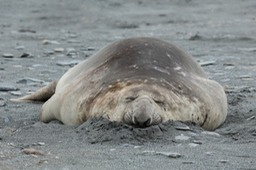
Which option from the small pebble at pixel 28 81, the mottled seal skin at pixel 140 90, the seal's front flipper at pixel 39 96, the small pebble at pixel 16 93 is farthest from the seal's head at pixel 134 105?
the small pebble at pixel 28 81

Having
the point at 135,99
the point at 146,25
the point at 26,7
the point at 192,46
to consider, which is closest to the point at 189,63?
the point at 135,99

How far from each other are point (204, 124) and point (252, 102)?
46.4 inches

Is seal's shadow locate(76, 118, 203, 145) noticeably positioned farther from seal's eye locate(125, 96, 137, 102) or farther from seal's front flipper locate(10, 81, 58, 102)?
seal's front flipper locate(10, 81, 58, 102)

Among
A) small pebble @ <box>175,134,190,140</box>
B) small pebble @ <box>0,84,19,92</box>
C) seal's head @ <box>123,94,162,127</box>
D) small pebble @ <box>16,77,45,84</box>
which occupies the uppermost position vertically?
seal's head @ <box>123,94,162,127</box>

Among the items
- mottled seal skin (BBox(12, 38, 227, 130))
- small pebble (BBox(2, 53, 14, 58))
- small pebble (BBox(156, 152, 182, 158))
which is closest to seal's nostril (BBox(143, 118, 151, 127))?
mottled seal skin (BBox(12, 38, 227, 130))

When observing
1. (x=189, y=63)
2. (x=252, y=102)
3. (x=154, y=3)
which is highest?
(x=189, y=63)

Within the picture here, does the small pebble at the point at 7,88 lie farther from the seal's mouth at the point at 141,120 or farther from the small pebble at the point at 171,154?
the small pebble at the point at 171,154

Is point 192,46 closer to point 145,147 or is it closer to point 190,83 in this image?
point 190,83

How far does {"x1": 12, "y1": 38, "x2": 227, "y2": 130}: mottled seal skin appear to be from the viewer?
4828mm

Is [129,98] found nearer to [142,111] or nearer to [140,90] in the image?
[140,90]

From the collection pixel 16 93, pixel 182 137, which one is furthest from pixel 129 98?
pixel 16 93

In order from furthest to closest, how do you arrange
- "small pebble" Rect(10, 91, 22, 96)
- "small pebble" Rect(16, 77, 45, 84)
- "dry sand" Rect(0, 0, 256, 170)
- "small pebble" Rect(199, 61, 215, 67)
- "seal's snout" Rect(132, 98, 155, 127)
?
1. "small pebble" Rect(199, 61, 215, 67)
2. "small pebble" Rect(16, 77, 45, 84)
3. "small pebble" Rect(10, 91, 22, 96)
4. "seal's snout" Rect(132, 98, 155, 127)
5. "dry sand" Rect(0, 0, 256, 170)

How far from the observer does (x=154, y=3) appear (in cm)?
1570

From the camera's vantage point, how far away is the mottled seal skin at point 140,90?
15.8 ft
